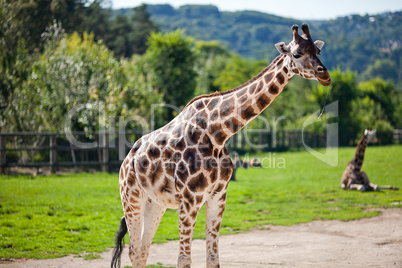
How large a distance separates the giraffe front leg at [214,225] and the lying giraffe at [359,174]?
9.66 meters

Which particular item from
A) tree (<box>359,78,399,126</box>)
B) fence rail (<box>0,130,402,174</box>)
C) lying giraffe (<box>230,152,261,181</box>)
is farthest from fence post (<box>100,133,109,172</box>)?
tree (<box>359,78,399,126</box>)

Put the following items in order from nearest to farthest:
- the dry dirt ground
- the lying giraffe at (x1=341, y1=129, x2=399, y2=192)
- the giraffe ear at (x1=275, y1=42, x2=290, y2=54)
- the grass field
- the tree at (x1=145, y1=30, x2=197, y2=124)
Result: the giraffe ear at (x1=275, y1=42, x2=290, y2=54)
the dry dirt ground
the grass field
the lying giraffe at (x1=341, y1=129, x2=399, y2=192)
the tree at (x1=145, y1=30, x2=197, y2=124)

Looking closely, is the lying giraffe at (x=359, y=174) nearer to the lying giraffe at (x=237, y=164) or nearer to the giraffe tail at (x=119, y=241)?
the lying giraffe at (x=237, y=164)

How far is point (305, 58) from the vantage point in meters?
4.38

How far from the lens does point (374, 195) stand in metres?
12.9

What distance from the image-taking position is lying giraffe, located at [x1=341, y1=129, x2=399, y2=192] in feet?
44.1

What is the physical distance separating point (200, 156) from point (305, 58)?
1.57 metres

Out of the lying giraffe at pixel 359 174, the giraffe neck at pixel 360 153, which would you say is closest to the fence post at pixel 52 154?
the lying giraffe at pixel 359 174

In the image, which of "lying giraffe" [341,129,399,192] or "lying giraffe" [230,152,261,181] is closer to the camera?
"lying giraffe" [341,129,399,192]

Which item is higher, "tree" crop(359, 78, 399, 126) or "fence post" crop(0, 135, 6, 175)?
"tree" crop(359, 78, 399, 126)

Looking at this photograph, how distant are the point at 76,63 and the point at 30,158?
4.86 m

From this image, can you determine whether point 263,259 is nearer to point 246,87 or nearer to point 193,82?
point 246,87

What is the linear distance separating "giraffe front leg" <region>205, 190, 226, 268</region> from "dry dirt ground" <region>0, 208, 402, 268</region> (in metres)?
1.90

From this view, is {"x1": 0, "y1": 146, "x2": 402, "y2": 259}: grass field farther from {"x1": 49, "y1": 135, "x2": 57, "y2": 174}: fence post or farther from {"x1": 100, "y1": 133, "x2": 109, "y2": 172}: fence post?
{"x1": 100, "y1": 133, "x2": 109, "y2": 172}: fence post
